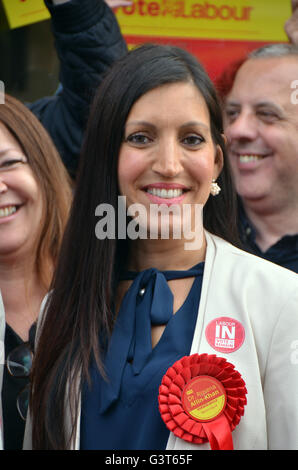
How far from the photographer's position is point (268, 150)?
284cm

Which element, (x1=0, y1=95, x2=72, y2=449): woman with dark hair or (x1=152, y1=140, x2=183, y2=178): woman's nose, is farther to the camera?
(x1=0, y1=95, x2=72, y2=449): woman with dark hair

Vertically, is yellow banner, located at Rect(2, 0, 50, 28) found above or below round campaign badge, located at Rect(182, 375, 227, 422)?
above

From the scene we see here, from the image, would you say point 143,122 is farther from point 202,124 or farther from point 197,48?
point 197,48

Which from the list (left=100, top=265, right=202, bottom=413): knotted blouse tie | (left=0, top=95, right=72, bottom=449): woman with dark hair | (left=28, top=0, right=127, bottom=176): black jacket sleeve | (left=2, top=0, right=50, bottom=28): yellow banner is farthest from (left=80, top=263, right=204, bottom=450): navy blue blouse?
(left=2, top=0, right=50, bottom=28): yellow banner

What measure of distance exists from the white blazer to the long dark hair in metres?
0.14

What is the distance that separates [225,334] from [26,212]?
1129mm

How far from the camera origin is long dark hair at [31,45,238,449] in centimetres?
199

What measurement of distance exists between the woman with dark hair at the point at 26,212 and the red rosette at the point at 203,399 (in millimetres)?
891

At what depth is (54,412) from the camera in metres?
1.97

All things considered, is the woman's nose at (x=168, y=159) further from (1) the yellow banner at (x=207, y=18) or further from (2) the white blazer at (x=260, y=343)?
(1) the yellow banner at (x=207, y=18)

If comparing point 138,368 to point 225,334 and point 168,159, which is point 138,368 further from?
point 168,159

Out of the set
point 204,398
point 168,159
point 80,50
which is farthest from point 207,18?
point 204,398

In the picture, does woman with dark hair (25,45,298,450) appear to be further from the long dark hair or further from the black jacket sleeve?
the black jacket sleeve

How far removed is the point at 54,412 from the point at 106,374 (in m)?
0.18
